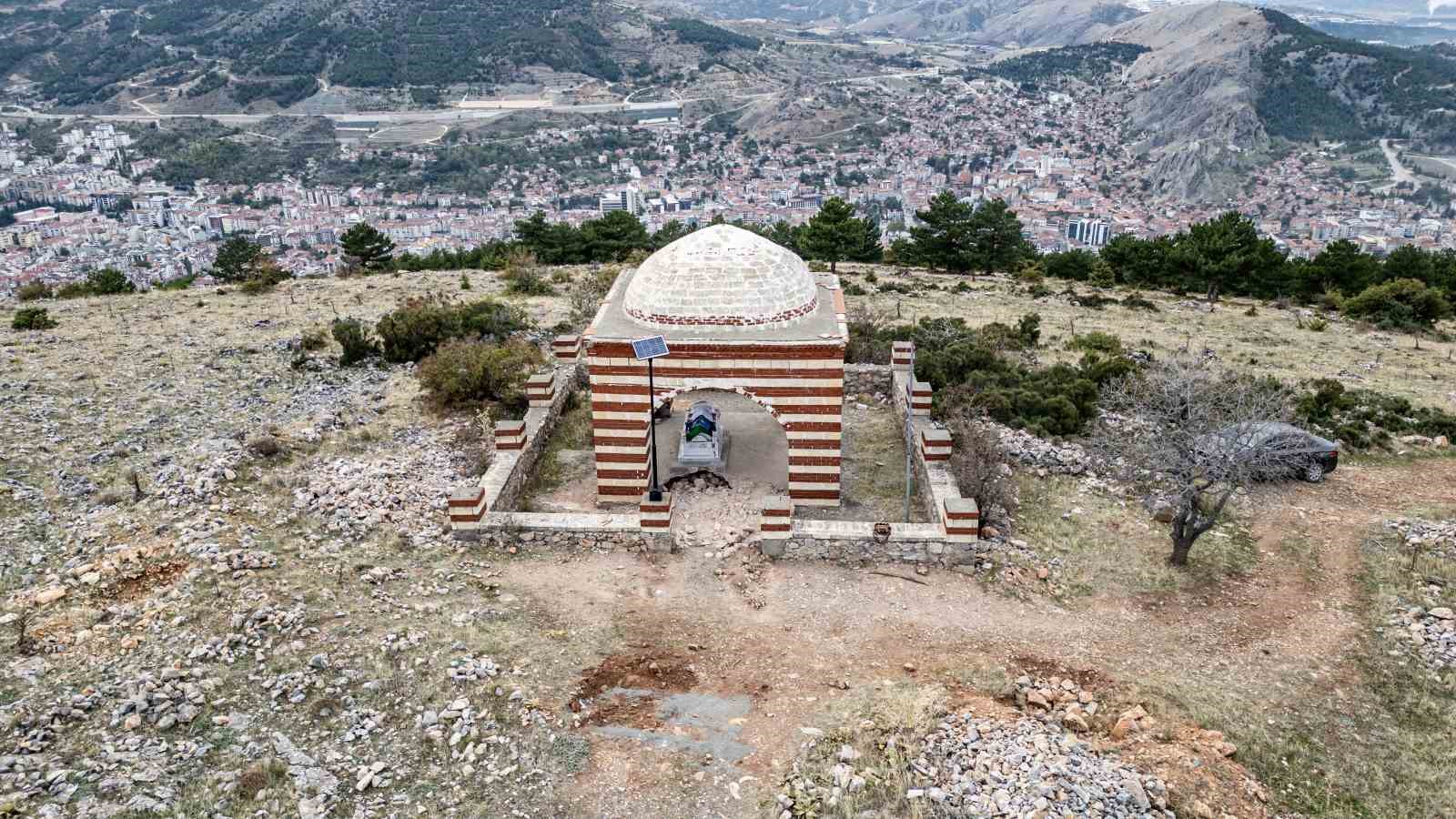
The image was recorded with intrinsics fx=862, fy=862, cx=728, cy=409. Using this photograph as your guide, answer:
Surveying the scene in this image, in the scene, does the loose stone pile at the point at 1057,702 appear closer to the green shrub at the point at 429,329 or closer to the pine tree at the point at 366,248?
the green shrub at the point at 429,329

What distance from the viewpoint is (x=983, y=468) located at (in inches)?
587

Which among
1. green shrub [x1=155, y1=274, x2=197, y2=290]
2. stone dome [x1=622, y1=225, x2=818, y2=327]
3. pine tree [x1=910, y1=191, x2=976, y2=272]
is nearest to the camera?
stone dome [x1=622, y1=225, x2=818, y2=327]

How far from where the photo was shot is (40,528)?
42.5 ft

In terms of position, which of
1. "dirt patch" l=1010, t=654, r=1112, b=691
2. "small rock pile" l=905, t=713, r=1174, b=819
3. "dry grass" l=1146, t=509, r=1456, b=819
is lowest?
"dry grass" l=1146, t=509, r=1456, b=819

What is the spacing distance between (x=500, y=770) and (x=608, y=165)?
11665 centimetres

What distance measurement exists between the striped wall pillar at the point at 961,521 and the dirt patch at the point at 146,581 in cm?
1078

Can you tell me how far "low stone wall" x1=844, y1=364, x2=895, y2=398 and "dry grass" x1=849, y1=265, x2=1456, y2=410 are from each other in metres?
7.07

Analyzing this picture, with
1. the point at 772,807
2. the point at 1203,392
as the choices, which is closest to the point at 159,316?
the point at 772,807

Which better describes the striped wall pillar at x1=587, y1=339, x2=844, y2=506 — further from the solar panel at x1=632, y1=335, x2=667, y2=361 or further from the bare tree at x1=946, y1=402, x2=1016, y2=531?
the bare tree at x1=946, y1=402, x2=1016, y2=531

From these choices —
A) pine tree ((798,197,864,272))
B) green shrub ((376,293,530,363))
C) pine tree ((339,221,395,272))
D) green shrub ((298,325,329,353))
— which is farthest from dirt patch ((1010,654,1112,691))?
pine tree ((339,221,395,272))

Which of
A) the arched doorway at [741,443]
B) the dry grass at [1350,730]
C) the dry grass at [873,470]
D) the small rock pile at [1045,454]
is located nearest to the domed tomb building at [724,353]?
the arched doorway at [741,443]

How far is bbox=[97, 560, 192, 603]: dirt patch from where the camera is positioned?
1130 cm

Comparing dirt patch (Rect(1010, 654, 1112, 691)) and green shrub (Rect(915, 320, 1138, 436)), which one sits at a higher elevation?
green shrub (Rect(915, 320, 1138, 436))

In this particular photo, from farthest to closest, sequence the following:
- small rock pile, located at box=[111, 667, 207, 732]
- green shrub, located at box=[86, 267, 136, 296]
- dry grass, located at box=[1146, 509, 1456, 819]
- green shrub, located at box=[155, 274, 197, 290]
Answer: green shrub, located at box=[155, 274, 197, 290] → green shrub, located at box=[86, 267, 136, 296] → small rock pile, located at box=[111, 667, 207, 732] → dry grass, located at box=[1146, 509, 1456, 819]
